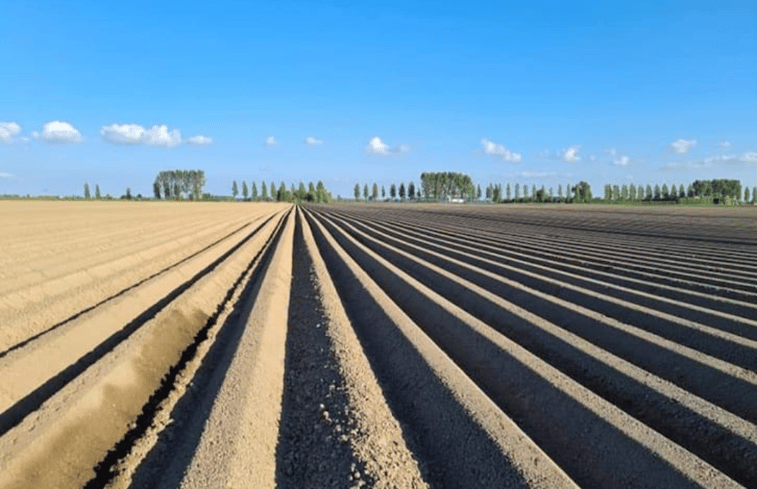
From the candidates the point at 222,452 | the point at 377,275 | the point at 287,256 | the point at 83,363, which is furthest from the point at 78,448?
the point at 287,256

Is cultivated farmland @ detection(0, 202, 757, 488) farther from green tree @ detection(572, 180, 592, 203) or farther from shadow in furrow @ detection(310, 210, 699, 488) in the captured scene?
green tree @ detection(572, 180, 592, 203)

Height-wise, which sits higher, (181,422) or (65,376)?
(65,376)

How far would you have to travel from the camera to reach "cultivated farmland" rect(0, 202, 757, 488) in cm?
311

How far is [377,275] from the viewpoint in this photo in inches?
385

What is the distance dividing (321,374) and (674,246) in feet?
44.2

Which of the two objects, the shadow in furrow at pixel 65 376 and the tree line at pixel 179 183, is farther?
the tree line at pixel 179 183

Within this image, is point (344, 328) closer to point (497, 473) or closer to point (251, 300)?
point (251, 300)

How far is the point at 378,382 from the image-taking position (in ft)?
14.6

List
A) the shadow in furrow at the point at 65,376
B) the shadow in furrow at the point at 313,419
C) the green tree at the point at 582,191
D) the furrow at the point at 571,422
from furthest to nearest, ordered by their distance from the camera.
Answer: the green tree at the point at 582,191 → the shadow in furrow at the point at 65,376 → the shadow in furrow at the point at 313,419 → the furrow at the point at 571,422

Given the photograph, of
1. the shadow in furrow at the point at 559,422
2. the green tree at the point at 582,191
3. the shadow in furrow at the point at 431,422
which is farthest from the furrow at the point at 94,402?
the green tree at the point at 582,191

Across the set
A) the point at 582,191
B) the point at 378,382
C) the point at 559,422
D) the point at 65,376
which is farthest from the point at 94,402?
the point at 582,191

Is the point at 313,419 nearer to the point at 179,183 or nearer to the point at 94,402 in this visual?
the point at 94,402

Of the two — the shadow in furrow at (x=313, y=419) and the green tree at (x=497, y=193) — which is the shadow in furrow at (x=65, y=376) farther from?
the green tree at (x=497, y=193)

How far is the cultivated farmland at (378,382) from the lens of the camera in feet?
10.2
